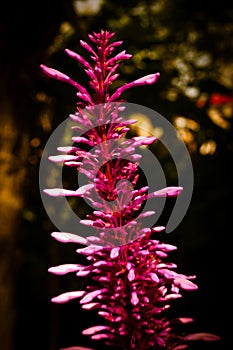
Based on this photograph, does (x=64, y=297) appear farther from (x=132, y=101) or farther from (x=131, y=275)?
(x=132, y=101)

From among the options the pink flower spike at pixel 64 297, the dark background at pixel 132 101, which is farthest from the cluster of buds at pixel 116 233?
the dark background at pixel 132 101

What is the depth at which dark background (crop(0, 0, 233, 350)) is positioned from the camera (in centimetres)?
228

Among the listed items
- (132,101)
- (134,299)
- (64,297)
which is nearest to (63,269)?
(64,297)

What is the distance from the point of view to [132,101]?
2480 mm

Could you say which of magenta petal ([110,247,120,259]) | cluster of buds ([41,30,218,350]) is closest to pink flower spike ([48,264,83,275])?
cluster of buds ([41,30,218,350])

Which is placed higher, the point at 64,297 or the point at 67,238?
the point at 67,238

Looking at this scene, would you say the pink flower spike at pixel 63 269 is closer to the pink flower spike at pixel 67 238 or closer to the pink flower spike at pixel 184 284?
the pink flower spike at pixel 67 238

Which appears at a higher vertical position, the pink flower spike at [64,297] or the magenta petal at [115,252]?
the magenta petal at [115,252]

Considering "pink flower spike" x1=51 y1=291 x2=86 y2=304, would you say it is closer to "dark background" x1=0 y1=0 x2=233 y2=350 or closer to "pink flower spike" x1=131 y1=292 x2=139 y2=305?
"pink flower spike" x1=131 y1=292 x2=139 y2=305

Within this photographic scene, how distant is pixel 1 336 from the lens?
2053mm

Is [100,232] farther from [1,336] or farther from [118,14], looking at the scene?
[118,14]

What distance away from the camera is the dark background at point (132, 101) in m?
2.28

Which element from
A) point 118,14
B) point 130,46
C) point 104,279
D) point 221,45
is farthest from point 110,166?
point 221,45

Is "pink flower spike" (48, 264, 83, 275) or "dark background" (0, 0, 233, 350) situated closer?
"pink flower spike" (48, 264, 83, 275)
